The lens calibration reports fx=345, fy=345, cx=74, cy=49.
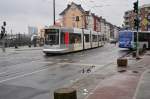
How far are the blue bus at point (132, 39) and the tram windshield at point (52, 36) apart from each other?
13280mm

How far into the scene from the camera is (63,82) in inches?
612

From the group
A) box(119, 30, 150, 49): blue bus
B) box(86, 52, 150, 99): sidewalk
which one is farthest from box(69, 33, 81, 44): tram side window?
box(86, 52, 150, 99): sidewalk

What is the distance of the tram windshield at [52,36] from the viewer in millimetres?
36906

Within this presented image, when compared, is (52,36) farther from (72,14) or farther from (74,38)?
(72,14)

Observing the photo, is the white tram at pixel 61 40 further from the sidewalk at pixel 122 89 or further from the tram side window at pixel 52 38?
the sidewalk at pixel 122 89

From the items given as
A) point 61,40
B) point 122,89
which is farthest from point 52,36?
point 122,89

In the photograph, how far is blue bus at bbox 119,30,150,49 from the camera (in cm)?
4635

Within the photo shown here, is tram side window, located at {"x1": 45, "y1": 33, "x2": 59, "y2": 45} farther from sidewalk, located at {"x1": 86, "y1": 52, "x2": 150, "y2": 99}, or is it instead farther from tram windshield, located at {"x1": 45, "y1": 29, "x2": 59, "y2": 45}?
sidewalk, located at {"x1": 86, "y1": 52, "x2": 150, "y2": 99}

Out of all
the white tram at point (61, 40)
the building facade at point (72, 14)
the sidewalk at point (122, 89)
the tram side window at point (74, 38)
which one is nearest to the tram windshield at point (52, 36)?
the white tram at point (61, 40)

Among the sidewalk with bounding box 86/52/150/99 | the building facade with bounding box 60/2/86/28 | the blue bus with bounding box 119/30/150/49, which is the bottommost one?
the sidewalk with bounding box 86/52/150/99

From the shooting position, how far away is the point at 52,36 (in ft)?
121

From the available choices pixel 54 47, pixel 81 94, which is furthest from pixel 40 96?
pixel 54 47

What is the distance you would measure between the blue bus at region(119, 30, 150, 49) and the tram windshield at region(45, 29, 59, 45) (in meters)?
13.3

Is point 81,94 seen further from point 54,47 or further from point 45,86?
point 54,47
